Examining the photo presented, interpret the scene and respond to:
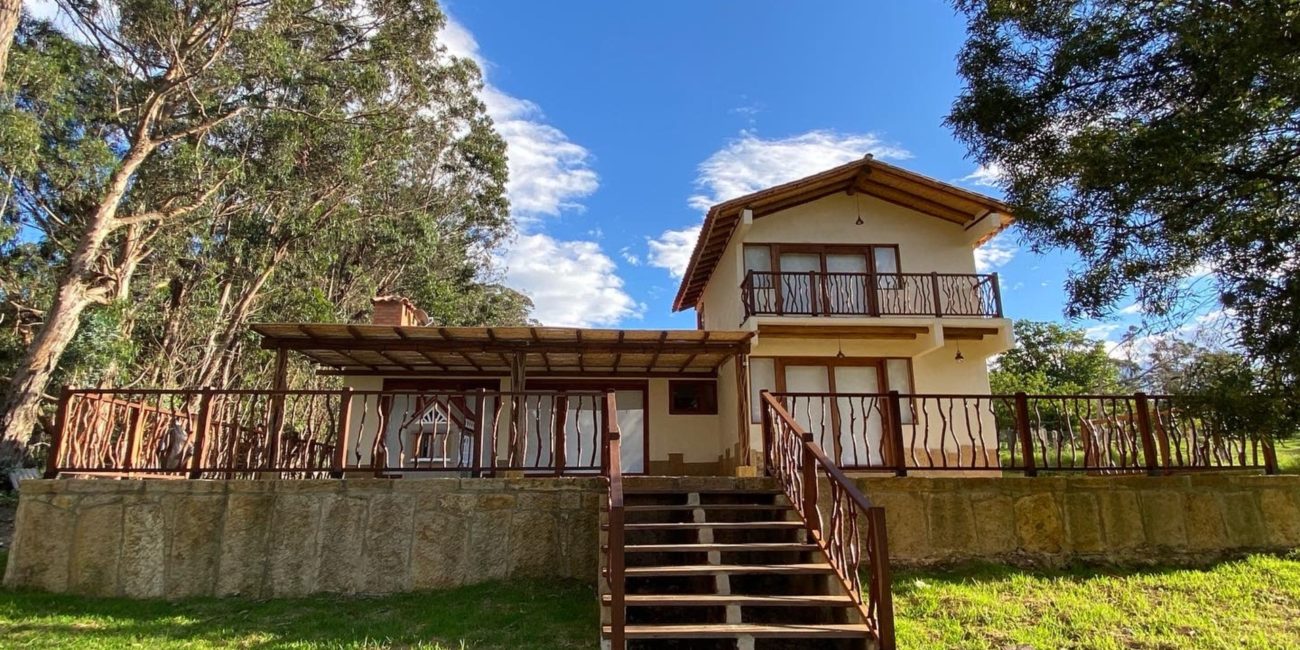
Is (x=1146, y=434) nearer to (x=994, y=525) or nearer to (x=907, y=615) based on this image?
(x=994, y=525)

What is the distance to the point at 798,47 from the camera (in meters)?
11.9

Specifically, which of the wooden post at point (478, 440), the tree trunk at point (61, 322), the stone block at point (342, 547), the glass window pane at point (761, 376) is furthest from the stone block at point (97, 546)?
the glass window pane at point (761, 376)

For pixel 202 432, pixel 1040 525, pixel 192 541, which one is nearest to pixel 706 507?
pixel 1040 525

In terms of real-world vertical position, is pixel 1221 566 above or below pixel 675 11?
below

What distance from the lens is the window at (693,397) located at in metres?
12.3

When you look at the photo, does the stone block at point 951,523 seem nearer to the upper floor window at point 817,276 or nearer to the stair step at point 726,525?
the stair step at point 726,525

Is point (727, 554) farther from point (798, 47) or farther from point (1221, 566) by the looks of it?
point (798, 47)

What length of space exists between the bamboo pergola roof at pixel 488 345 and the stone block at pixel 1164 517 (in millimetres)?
4899

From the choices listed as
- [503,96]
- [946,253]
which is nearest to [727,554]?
[946,253]

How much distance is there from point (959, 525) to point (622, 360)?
234 inches

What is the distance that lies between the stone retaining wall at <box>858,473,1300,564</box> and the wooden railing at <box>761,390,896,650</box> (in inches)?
24.0

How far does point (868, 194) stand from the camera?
12820 mm

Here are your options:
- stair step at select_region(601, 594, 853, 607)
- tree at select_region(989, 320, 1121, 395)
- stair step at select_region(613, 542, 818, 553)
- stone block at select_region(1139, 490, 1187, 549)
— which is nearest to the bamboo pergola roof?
stair step at select_region(613, 542, 818, 553)

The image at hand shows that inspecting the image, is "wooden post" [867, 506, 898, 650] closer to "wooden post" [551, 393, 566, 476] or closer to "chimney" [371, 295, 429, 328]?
"wooden post" [551, 393, 566, 476]
